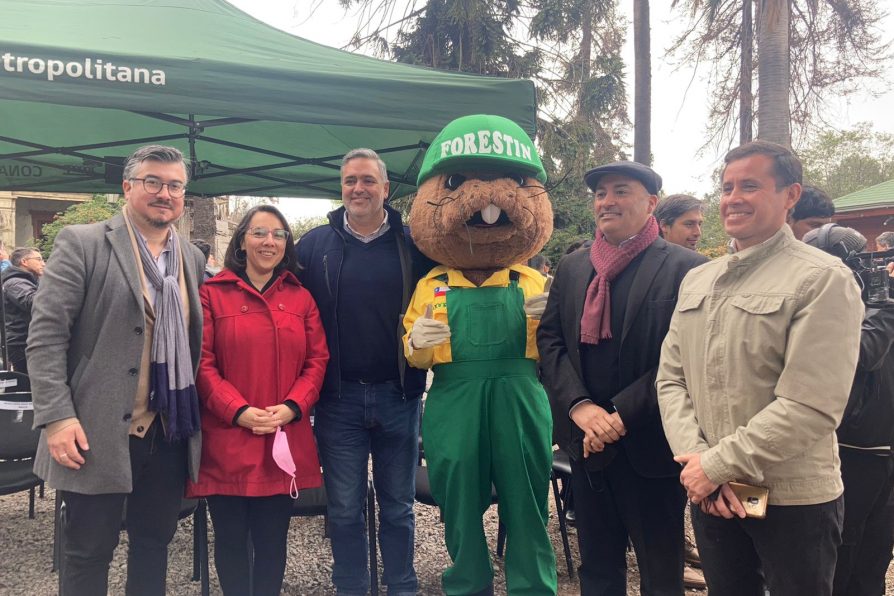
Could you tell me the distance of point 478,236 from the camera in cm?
270

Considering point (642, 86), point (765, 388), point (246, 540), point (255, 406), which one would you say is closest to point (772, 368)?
point (765, 388)

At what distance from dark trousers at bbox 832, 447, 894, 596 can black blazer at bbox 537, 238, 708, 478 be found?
711mm

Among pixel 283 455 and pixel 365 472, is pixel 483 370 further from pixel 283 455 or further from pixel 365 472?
pixel 283 455

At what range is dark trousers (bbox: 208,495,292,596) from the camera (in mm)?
2564

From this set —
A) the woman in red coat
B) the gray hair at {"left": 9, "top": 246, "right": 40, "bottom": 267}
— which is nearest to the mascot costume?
the woman in red coat

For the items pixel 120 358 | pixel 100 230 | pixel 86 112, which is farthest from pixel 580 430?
pixel 86 112

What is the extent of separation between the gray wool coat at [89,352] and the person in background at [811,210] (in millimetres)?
2808

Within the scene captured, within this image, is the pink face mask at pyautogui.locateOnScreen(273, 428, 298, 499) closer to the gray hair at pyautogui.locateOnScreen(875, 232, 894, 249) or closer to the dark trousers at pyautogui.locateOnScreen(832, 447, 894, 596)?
the dark trousers at pyautogui.locateOnScreen(832, 447, 894, 596)

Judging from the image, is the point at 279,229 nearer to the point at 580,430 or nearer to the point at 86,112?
the point at 580,430

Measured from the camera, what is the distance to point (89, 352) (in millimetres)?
2258

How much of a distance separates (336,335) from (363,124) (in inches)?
44.5

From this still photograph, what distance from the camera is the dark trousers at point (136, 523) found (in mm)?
2256

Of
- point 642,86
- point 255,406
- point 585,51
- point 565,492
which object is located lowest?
point 565,492

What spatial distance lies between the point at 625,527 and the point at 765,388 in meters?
0.87
